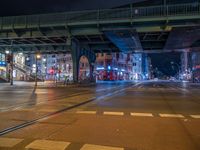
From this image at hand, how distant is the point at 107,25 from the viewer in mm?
34906

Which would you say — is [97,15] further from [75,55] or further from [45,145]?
[45,145]

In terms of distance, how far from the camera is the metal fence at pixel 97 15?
31734 millimetres

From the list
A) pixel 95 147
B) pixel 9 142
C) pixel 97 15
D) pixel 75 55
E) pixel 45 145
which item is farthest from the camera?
pixel 75 55

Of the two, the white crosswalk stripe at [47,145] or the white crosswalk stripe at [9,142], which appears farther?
the white crosswalk stripe at [9,142]

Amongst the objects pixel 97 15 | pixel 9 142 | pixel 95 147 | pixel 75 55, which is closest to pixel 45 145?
pixel 9 142

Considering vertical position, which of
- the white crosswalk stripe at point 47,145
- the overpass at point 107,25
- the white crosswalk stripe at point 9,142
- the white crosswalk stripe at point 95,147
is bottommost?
the white crosswalk stripe at point 95,147

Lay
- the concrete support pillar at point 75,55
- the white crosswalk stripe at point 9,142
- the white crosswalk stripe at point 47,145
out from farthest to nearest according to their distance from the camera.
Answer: the concrete support pillar at point 75,55
the white crosswalk stripe at point 9,142
the white crosswalk stripe at point 47,145

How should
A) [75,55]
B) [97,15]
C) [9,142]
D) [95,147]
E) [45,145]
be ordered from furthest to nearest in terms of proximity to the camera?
1. [75,55]
2. [97,15]
3. [9,142]
4. [45,145]
5. [95,147]

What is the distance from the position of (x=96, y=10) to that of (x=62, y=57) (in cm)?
8297

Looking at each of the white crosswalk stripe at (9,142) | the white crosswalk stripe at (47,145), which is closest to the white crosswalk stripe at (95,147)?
the white crosswalk stripe at (47,145)

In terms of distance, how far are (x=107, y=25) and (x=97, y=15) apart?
161 cm

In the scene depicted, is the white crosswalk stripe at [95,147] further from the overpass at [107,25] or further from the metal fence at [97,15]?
the metal fence at [97,15]

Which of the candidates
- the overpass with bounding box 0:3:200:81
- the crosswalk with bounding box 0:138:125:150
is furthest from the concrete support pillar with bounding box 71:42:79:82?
the crosswalk with bounding box 0:138:125:150

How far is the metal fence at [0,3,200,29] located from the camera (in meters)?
31.7
